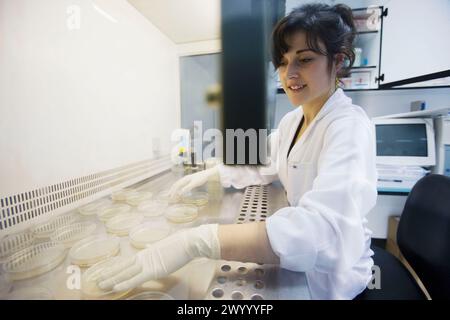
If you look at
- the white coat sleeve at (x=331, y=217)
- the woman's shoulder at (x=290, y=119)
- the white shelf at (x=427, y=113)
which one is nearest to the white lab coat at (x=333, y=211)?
the white coat sleeve at (x=331, y=217)

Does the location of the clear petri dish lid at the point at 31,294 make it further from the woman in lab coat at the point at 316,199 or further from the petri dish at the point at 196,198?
the petri dish at the point at 196,198

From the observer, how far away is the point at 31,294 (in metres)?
0.43

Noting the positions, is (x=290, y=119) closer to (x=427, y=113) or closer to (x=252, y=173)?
(x=252, y=173)

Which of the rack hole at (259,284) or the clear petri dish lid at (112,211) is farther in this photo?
the clear petri dish lid at (112,211)

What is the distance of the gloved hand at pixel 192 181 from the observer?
0.88 metres

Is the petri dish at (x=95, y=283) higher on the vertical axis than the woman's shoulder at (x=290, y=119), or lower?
lower

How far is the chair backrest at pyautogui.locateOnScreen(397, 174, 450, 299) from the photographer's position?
2.45 ft

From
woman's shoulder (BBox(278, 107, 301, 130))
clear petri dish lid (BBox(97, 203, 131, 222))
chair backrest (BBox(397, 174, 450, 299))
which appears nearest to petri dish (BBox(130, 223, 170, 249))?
clear petri dish lid (BBox(97, 203, 131, 222))

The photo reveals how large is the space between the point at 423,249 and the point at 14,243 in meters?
1.43

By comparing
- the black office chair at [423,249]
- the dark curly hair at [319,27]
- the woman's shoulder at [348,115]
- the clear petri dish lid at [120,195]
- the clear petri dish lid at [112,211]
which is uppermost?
the dark curly hair at [319,27]

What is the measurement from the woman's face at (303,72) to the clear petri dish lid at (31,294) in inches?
31.8
